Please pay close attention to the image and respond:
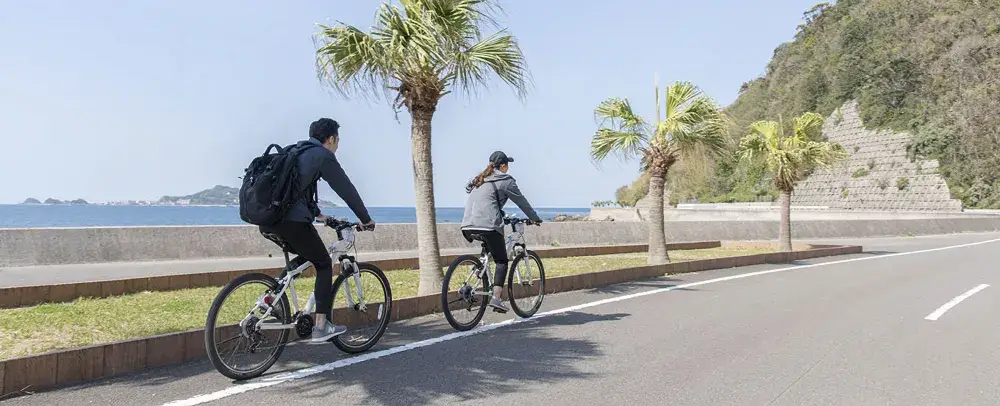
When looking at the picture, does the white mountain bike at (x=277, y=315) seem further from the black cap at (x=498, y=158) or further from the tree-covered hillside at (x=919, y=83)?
the tree-covered hillside at (x=919, y=83)

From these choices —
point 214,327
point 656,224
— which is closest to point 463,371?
point 214,327

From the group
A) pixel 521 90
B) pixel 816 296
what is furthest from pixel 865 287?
pixel 521 90

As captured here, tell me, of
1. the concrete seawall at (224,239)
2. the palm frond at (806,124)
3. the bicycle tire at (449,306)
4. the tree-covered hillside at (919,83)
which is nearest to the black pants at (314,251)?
the bicycle tire at (449,306)

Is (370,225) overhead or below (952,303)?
overhead

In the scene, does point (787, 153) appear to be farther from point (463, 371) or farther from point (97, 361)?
point (97, 361)

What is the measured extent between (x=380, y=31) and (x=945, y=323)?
7.66 meters

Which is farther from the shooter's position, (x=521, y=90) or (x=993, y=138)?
(x=993, y=138)

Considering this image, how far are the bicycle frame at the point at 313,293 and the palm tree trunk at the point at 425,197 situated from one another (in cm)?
372

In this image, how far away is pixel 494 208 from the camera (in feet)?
25.1

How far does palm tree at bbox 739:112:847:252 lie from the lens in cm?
2253

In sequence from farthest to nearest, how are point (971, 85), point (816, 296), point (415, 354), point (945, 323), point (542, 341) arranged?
1. point (971, 85)
2. point (816, 296)
3. point (945, 323)
4. point (542, 341)
5. point (415, 354)

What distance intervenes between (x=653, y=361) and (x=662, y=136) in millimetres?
11242

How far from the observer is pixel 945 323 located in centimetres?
843

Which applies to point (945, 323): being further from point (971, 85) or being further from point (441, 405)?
point (971, 85)
